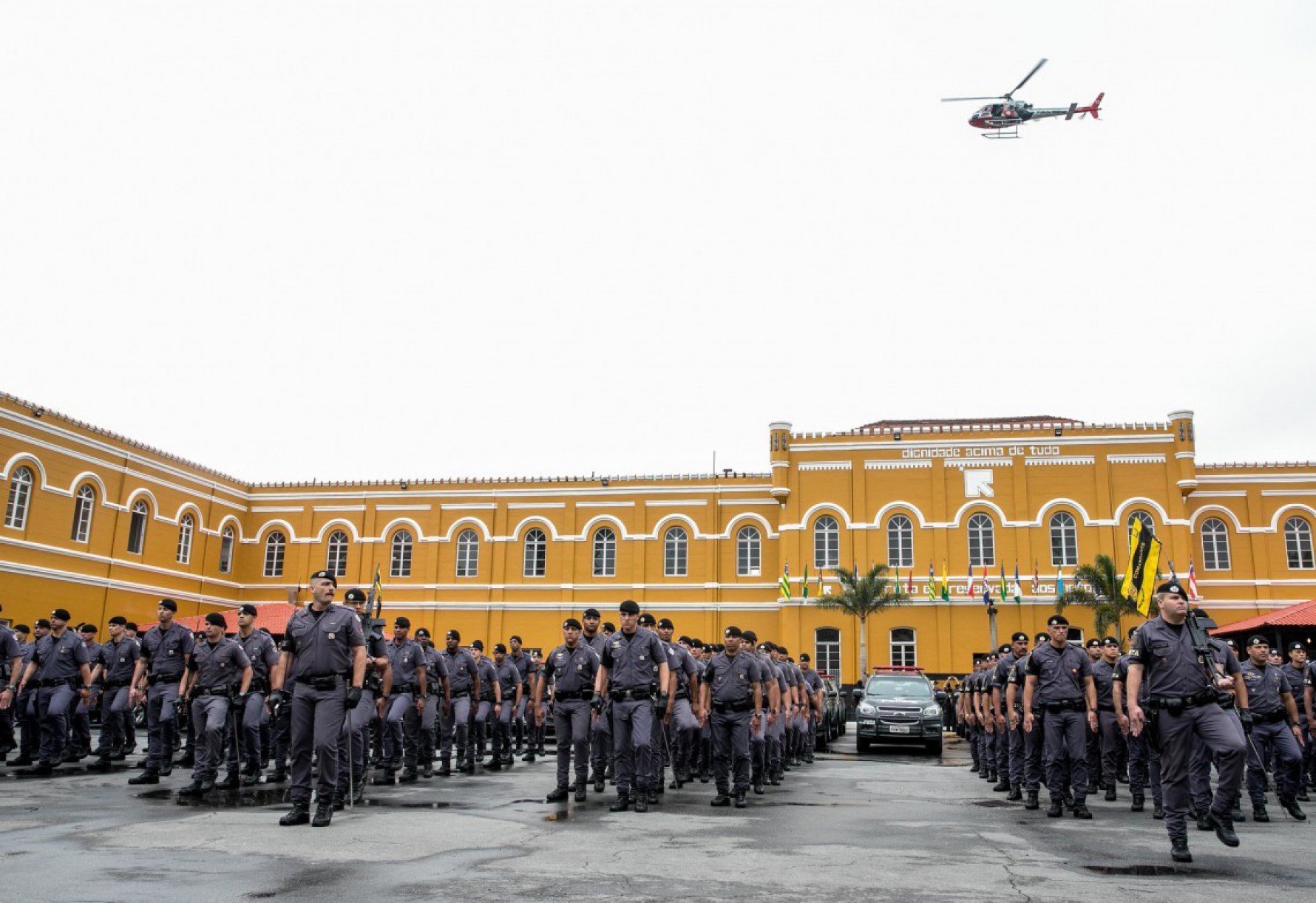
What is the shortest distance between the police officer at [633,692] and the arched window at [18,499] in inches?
1127

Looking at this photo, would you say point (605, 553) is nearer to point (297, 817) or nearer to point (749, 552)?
point (749, 552)

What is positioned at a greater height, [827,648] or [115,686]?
[827,648]

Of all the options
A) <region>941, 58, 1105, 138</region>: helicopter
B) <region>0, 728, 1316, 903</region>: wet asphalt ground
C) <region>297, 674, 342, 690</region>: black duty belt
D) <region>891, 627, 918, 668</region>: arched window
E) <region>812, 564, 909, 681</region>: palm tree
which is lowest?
<region>0, 728, 1316, 903</region>: wet asphalt ground

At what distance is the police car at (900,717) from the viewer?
2247 cm

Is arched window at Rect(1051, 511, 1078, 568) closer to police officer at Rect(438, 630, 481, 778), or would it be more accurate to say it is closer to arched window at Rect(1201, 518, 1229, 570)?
arched window at Rect(1201, 518, 1229, 570)

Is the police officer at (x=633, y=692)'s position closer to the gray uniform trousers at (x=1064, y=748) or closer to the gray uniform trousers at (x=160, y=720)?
the gray uniform trousers at (x=1064, y=748)

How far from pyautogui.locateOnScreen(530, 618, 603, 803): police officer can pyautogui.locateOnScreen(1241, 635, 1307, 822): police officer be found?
7159 millimetres

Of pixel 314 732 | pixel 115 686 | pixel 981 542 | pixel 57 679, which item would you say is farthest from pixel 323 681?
pixel 981 542

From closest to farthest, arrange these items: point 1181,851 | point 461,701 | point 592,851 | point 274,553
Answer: point 592,851 → point 1181,851 → point 461,701 → point 274,553

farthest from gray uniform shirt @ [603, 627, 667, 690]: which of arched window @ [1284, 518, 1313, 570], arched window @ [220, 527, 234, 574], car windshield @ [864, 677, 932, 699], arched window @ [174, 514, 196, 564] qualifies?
arched window @ [220, 527, 234, 574]

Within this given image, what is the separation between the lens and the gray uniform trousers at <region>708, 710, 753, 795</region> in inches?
480

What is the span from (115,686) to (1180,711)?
44.9 ft

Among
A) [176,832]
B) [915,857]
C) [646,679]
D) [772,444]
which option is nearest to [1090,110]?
[772,444]

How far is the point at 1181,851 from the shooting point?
27.2ft
